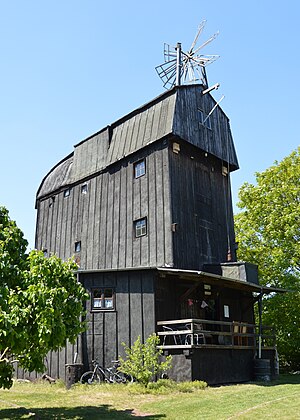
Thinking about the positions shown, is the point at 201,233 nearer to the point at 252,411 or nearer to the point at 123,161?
the point at 123,161

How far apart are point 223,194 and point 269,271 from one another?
252 inches

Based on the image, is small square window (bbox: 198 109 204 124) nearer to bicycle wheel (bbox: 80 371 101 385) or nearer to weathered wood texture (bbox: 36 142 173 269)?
weathered wood texture (bbox: 36 142 173 269)

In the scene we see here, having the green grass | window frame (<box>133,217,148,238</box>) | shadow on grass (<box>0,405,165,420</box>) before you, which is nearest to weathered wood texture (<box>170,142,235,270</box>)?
window frame (<box>133,217,148,238</box>)

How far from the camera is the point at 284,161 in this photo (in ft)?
85.8

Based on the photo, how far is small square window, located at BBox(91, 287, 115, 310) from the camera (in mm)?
16136

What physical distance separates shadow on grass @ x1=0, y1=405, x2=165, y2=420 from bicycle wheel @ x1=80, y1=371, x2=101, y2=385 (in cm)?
412

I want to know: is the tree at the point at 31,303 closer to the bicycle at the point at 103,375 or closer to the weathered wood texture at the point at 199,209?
Answer: the bicycle at the point at 103,375

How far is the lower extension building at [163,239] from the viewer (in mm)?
15562

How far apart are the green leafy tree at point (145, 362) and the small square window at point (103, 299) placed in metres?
Answer: 1.91

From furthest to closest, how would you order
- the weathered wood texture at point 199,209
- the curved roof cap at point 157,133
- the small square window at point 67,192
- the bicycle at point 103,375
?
the small square window at point 67,192 < the curved roof cap at point 157,133 < the weathered wood texture at point 199,209 < the bicycle at point 103,375

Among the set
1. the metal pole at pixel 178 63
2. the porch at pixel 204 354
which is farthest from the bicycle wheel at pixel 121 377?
the metal pole at pixel 178 63

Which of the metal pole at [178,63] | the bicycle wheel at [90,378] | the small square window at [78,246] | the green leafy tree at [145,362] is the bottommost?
the bicycle wheel at [90,378]

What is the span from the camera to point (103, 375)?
15430 mm

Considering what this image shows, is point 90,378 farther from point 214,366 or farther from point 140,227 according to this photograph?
point 140,227
